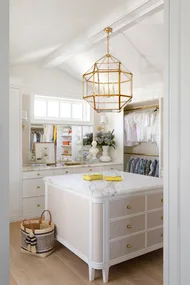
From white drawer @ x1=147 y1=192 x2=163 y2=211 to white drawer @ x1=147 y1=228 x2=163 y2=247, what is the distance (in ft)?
0.86

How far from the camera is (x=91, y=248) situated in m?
2.37

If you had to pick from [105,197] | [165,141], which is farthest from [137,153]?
[165,141]

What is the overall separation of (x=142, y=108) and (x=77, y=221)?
309cm

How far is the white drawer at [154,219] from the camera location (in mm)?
2742

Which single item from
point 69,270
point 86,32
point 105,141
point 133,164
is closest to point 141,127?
point 133,164

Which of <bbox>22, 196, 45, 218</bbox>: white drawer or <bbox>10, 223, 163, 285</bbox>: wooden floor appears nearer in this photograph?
<bbox>10, 223, 163, 285</bbox>: wooden floor

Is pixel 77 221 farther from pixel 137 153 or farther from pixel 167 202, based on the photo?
pixel 137 153

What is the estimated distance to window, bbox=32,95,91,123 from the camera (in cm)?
492

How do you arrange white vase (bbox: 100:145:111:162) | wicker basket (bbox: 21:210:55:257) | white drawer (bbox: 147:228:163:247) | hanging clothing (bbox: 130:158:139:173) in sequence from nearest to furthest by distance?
white drawer (bbox: 147:228:163:247), wicker basket (bbox: 21:210:55:257), hanging clothing (bbox: 130:158:139:173), white vase (bbox: 100:145:111:162)

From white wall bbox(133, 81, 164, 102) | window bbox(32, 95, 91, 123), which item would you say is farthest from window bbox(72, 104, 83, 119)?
white wall bbox(133, 81, 164, 102)

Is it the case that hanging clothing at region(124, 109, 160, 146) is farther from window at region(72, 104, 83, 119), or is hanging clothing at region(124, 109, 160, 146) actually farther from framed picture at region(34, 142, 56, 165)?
framed picture at region(34, 142, 56, 165)

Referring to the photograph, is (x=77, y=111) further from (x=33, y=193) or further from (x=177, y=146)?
(x=177, y=146)

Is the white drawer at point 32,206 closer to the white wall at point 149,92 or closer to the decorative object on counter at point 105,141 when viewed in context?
the decorative object on counter at point 105,141

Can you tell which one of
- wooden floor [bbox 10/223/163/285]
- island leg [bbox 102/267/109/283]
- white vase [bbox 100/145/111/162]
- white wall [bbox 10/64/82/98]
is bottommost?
wooden floor [bbox 10/223/163/285]
